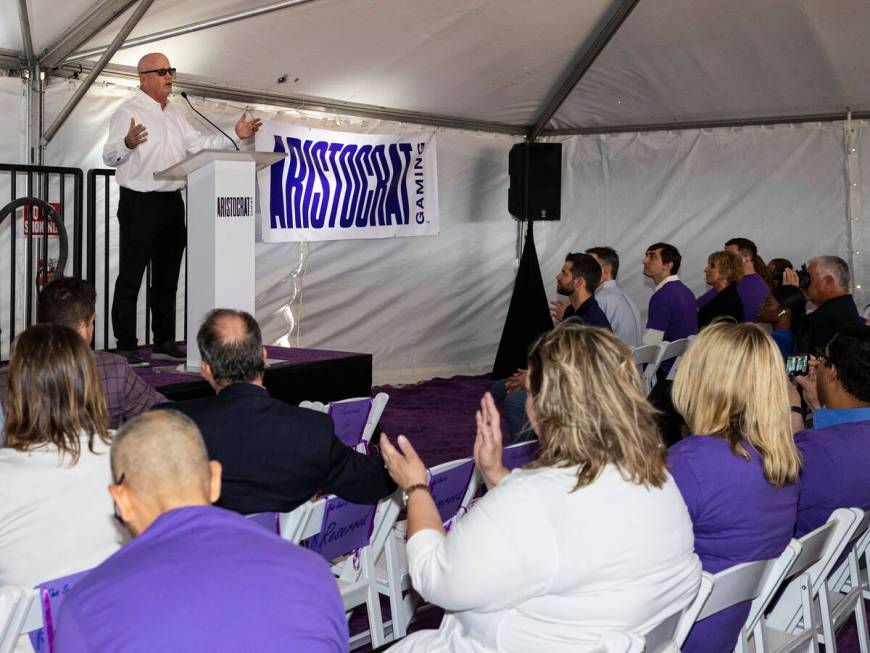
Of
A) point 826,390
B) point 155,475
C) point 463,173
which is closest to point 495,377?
point 463,173

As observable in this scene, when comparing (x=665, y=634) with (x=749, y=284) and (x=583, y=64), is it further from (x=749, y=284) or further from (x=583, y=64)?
(x=583, y=64)

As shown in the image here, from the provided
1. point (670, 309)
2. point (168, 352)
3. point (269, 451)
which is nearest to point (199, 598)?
point (269, 451)

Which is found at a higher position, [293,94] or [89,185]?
A: [293,94]

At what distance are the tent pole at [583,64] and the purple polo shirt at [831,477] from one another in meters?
4.67

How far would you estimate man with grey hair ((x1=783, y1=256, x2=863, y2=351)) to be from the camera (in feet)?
17.2

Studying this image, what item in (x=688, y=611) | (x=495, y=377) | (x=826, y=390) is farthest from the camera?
(x=495, y=377)

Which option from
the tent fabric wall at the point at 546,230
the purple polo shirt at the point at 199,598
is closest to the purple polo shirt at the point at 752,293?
the tent fabric wall at the point at 546,230

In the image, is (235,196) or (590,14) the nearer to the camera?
(235,196)

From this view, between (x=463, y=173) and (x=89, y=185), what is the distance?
3947 millimetres

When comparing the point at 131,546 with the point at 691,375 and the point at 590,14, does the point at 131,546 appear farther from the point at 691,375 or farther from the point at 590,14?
the point at 590,14

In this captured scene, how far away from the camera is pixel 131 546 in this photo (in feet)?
4.35

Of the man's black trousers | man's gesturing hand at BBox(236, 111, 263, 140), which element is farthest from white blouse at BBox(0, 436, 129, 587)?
the man's black trousers

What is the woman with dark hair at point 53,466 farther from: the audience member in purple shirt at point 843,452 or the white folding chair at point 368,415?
the audience member in purple shirt at point 843,452

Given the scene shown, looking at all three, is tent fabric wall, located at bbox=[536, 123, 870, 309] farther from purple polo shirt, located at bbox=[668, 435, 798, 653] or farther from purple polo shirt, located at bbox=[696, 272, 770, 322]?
purple polo shirt, located at bbox=[668, 435, 798, 653]
